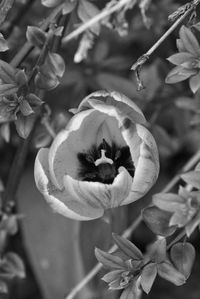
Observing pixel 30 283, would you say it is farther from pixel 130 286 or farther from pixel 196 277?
pixel 130 286

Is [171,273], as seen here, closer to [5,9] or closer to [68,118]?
[5,9]

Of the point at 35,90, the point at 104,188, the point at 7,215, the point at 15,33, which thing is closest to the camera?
the point at 104,188

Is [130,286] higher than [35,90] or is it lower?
lower

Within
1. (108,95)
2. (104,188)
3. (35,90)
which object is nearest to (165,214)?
(104,188)

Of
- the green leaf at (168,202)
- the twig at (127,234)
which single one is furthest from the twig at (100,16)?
the green leaf at (168,202)

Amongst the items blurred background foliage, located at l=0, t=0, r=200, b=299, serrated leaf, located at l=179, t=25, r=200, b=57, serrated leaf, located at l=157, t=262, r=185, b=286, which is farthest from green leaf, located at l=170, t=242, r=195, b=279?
blurred background foliage, located at l=0, t=0, r=200, b=299

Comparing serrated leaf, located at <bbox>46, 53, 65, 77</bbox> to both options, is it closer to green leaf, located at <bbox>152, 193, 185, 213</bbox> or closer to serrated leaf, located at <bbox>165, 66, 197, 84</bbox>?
serrated leaf, located at <bbox>165, 66, 197, 84</bbox>

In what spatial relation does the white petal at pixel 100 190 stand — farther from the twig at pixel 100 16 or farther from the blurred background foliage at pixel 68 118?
the blurred background foliage at pixel 68 118

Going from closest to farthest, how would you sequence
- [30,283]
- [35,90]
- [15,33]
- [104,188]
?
1. [104,188]
2. [35,90]
3. [15,33]
4. [30,283]
